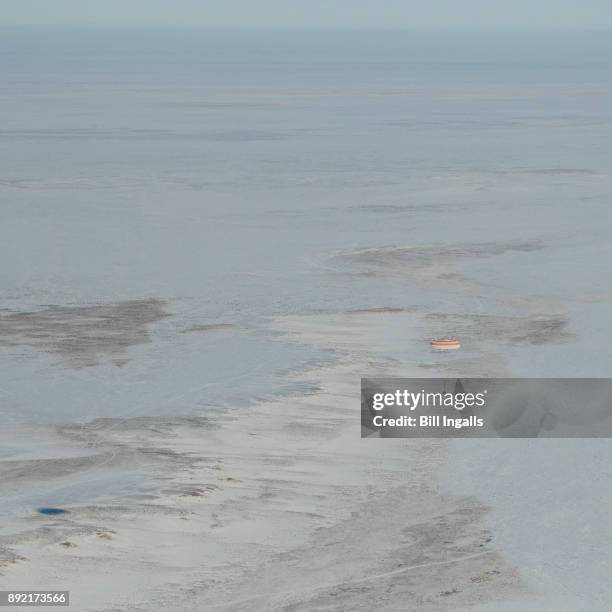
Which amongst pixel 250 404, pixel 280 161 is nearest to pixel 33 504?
pixel 250 404

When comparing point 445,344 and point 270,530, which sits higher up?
point 445,344

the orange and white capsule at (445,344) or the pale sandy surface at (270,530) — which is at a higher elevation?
the orange and white capsule at (445,344)

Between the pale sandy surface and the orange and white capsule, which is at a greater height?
the orange and white capsule

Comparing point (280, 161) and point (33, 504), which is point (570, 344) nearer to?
point (33, 504)

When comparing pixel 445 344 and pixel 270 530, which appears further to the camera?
pixel 445 344

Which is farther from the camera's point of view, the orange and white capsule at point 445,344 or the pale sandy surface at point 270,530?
the orange and white capsule at point 445,344

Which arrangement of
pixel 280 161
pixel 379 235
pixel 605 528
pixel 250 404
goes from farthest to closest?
1. pixel 280 161
2. pixel 379 235
3. pixel 250 404
4. pixel 605 528

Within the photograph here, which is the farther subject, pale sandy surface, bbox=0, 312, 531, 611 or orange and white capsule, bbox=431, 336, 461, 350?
orange and white capsule, bbox=431, 336, 461, 350

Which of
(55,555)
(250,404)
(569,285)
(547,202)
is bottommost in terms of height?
(55,555)
